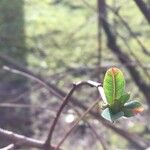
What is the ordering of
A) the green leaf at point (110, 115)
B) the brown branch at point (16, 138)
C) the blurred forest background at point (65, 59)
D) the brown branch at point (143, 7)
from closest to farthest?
1. the green leaf at point (110, 115)
2. the brown branch at point (16, 138)
3. the brown branch at point (143, 7)
4. the blurred forest background at point (65, 59)

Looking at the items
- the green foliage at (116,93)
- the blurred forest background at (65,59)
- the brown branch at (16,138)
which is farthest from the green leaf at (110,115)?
the blurred forest background at (65,59)

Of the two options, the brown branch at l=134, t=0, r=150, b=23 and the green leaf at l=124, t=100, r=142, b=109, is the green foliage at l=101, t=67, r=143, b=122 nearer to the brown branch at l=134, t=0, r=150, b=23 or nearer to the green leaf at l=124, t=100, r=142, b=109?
the green leaf at l=124, t=100, r=142, b=109

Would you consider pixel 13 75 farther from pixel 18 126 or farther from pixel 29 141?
pixel 29 141

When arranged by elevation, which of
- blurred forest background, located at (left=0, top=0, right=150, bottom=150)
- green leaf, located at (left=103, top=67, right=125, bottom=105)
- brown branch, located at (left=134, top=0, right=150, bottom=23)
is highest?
green leaf, located at (left=103, top=67, right=125, bottom=105)

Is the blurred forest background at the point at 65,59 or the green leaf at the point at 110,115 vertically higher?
the green leaf at the point at 110,115

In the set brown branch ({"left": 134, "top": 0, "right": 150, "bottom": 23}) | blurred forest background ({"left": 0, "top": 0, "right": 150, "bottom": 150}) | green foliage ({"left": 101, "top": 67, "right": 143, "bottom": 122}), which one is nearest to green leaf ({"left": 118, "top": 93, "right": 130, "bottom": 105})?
green foliage ({"left": 101, "top": 67, "right": 143, "bottom": 122})

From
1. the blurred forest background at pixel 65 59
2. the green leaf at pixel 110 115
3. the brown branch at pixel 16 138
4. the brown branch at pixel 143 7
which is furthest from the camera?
the blurred forest background at pixel 65 59

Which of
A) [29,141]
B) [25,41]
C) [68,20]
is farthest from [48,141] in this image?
[68,20]

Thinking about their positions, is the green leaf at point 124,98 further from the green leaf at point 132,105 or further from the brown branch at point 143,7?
the brown branch at point 143,7

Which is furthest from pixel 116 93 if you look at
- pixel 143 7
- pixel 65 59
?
pixel 65 59
